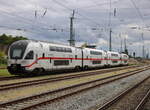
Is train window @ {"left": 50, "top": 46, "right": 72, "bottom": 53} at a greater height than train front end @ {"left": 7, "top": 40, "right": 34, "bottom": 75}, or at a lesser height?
greater

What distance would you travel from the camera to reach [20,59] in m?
21.5

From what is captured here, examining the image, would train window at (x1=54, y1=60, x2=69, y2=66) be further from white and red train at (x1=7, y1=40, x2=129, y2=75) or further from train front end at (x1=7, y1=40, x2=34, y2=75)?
train front end at (x1=7, y1=40, x2=34, y2=75)

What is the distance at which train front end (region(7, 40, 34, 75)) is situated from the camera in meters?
21.4

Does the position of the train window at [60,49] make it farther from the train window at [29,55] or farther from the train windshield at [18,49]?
the train windshield at [18,49]

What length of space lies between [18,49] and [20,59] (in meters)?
1.09

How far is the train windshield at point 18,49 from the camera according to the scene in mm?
21641

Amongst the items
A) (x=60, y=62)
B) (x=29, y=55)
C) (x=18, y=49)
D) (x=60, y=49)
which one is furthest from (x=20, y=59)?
(x=60, y=49)

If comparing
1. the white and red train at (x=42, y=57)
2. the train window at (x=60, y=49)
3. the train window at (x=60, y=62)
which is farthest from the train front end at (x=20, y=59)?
the train window at (x=60, y=62)

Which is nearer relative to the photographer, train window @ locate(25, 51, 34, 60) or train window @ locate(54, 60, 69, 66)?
train window @ locate(25, 51, 34, 60)

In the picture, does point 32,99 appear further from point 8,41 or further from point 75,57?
point 8,41

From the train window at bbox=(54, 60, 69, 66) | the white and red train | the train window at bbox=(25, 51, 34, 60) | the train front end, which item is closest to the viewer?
the train front end

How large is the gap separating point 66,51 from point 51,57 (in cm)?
367

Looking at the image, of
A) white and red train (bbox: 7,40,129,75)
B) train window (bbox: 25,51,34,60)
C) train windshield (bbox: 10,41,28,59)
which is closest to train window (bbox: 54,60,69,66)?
white and red train (bbox: 7,40,129,75)

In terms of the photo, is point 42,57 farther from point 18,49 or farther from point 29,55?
point 18,49
